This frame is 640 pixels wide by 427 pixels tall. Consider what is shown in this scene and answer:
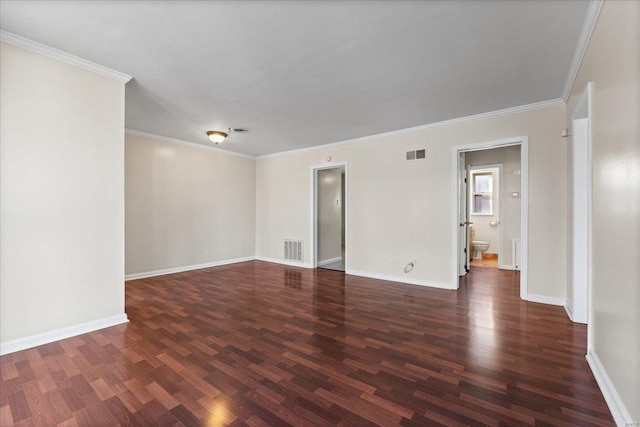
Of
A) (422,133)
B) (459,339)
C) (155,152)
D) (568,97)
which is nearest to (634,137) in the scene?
→ (459,339)

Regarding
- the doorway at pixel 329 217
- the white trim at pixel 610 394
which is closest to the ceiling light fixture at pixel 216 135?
the doorway at pixel 329 217

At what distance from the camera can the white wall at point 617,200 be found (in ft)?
4.58

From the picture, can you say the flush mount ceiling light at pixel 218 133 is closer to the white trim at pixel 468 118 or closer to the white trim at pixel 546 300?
the white trim at pixel 468 118

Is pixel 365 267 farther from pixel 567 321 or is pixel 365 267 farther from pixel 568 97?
pixel 568 97

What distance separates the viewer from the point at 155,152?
5.19 metres

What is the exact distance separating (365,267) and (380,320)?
83.6 inches

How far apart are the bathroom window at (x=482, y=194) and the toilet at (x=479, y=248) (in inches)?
38.3

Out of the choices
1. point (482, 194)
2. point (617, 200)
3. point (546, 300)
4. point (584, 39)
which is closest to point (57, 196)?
point (617, 200)

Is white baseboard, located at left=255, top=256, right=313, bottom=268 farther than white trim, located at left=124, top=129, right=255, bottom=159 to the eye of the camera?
Yes

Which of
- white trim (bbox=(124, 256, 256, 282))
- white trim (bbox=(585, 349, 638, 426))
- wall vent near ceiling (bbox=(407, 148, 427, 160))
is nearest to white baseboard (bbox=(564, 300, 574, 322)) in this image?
white trim (bbox=(585, 349, 638, 426))

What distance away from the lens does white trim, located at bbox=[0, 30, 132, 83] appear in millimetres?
2298

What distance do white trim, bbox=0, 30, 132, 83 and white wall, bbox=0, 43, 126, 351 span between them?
0.04 metres

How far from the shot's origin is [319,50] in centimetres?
242

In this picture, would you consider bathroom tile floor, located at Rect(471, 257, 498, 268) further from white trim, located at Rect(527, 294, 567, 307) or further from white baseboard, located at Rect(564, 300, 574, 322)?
white baseboard, located at Rect(564, 300, 574, 322)
